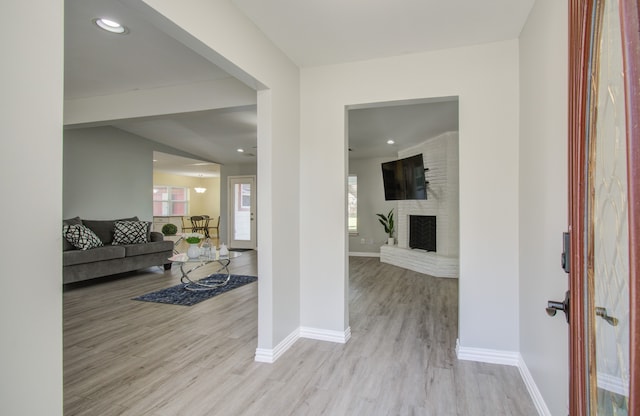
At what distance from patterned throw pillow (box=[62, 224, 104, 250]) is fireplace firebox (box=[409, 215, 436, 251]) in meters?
5.41

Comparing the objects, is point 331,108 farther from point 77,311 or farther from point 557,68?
point 77,311

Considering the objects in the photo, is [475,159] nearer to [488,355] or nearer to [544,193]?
[544,193]

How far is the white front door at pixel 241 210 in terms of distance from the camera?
950cm

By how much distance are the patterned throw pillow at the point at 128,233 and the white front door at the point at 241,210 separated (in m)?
3.90

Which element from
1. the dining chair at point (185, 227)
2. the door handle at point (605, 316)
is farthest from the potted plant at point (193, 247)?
Result: the dining chair at point (185, 227)

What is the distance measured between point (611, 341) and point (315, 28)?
2.31 metres

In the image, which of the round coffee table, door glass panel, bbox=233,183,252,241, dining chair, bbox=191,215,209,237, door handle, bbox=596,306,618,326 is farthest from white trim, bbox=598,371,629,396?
dining chair, bbox=191,215,209,237

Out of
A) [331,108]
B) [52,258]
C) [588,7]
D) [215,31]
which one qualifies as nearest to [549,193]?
[588,7]

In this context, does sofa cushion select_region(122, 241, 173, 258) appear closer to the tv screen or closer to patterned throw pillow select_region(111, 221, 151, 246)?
patterned throw pillow select_region(111, 221, 151, 246)

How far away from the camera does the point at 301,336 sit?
2936 mm

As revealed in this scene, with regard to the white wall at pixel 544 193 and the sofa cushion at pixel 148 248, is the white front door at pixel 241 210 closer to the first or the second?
the sofa cushion at pixel 148 248

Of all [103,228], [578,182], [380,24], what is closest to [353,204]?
[103,228]

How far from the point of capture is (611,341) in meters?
0.83

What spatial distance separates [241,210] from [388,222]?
14.6ft
